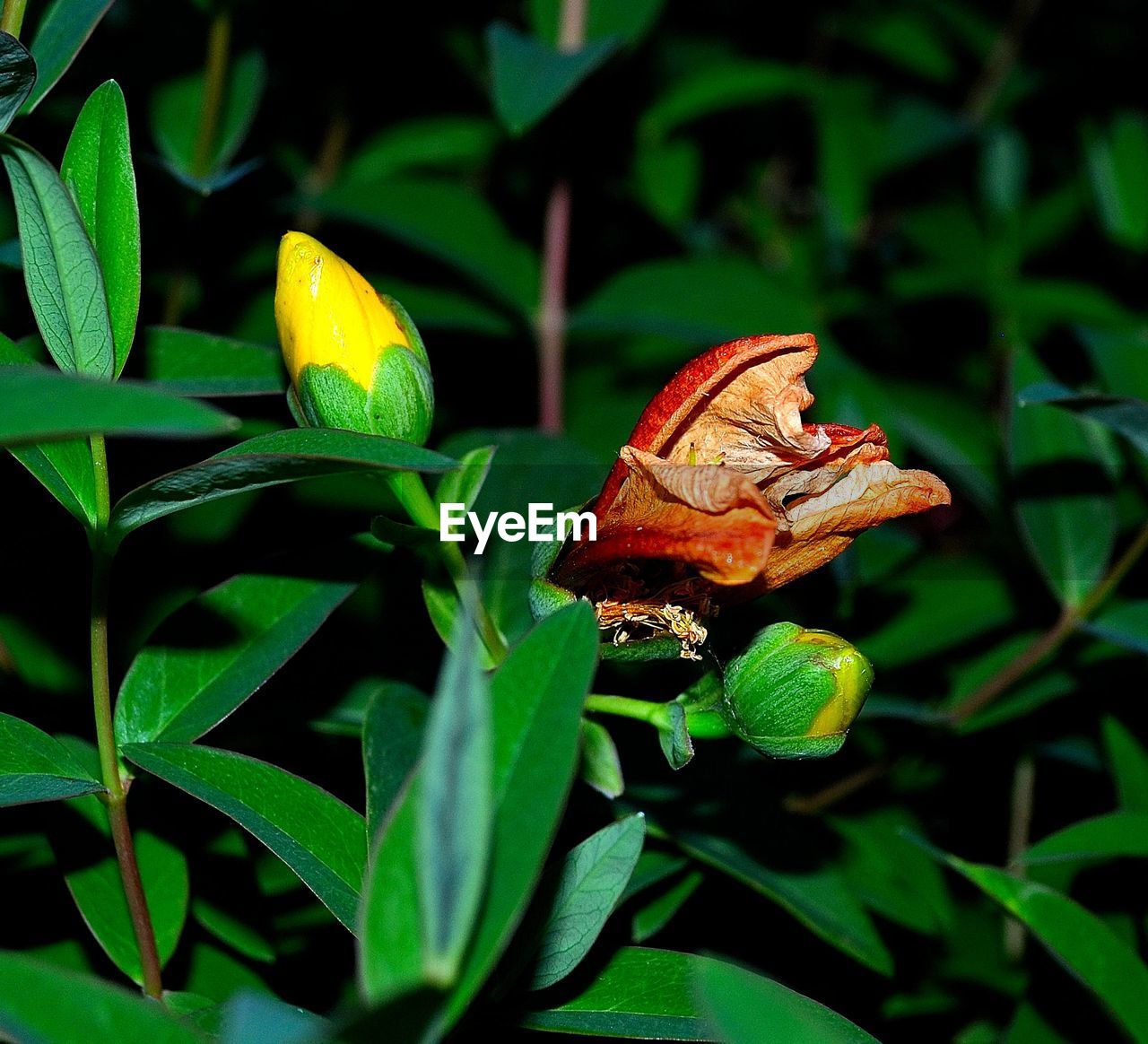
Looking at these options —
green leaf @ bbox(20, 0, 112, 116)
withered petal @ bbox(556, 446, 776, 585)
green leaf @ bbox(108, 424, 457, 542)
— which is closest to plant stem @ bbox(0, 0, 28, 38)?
green leaf @ bbox(20, 0, 112, 116)

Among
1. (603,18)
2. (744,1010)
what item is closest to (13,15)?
(744,1010)

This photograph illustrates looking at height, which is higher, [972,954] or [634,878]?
[634,878]

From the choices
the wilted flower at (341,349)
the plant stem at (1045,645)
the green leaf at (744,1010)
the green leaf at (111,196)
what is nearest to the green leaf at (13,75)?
the green leaf at (111,196)

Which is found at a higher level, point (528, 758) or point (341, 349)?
point (341, 349)

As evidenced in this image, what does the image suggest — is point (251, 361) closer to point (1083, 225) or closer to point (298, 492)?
point (298, 492)

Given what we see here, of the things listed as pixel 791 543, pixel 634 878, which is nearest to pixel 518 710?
→ pixel 791 543

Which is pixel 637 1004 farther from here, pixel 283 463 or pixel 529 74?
pixel 529 74

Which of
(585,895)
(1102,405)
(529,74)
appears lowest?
(585,895)

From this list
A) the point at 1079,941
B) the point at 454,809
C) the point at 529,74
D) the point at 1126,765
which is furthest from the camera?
the point at 529,74
